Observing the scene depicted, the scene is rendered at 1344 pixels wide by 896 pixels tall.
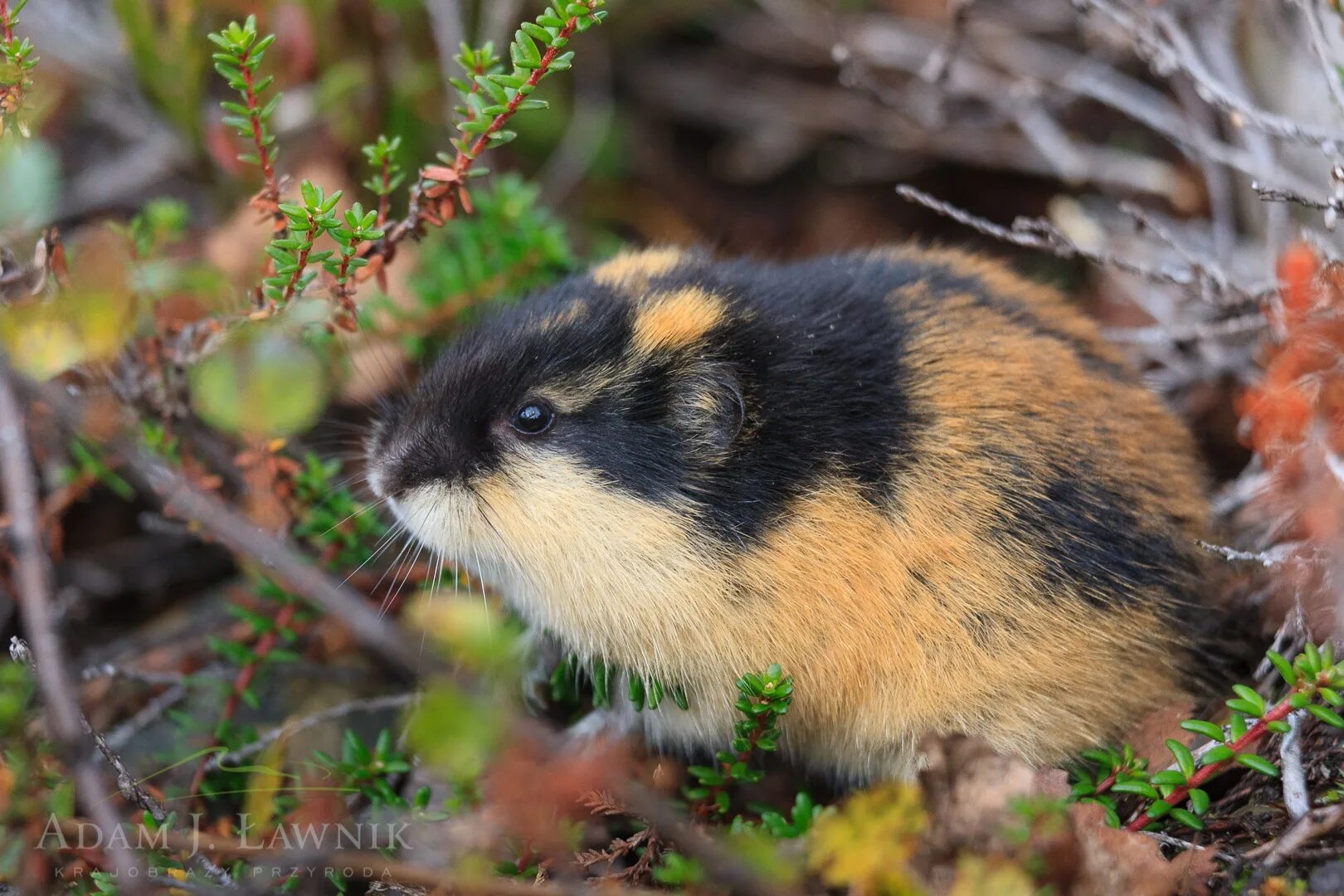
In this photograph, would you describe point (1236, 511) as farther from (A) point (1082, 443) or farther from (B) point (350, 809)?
(B) point (350, 809)

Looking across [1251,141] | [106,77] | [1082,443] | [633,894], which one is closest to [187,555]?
[106,77]

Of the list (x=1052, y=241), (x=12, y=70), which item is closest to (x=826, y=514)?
(x=1052, y=241)

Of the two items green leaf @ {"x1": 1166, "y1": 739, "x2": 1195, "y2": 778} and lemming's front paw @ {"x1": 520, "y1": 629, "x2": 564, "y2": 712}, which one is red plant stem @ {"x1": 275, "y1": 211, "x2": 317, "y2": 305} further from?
green leaf @ {"x1": 1166, "y1": 739, "x2": 1195, "y2": 778}

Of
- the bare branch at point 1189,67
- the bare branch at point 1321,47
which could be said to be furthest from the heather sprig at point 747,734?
the bare branch at point 1321,47

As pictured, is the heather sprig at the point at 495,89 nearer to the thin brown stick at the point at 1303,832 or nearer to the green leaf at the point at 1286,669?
the green leaf at the point at 1286,669

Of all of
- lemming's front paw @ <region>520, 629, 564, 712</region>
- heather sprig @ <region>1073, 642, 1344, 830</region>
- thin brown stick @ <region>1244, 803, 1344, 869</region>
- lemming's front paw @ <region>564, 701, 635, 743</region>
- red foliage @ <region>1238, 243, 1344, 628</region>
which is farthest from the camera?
lemming's front paw @ <region>520, 629, 564, 712</region>

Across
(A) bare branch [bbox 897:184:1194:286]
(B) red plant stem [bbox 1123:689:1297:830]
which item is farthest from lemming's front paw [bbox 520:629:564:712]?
(A) bare branch [bbox 897:184:1194:286]
